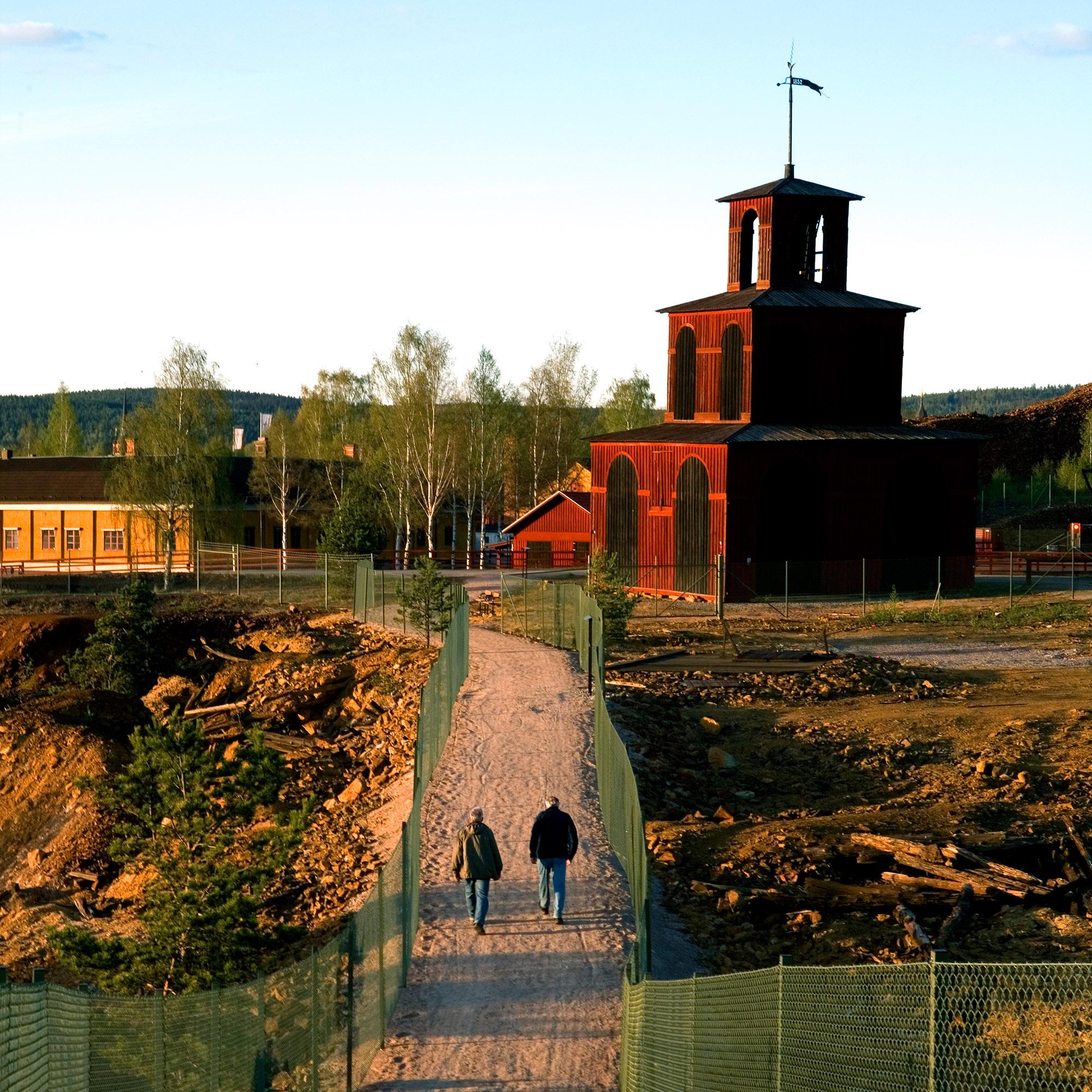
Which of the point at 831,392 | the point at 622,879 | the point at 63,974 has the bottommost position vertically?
the point at 63,974

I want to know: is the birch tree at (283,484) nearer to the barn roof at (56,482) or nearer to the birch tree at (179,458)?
the barn roof at (56,482)

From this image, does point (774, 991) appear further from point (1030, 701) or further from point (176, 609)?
point (176, 609)

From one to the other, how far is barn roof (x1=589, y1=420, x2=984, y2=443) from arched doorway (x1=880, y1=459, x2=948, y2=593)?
1.17m

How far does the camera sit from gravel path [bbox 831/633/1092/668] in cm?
3703

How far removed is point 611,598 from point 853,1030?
2972 centimetres

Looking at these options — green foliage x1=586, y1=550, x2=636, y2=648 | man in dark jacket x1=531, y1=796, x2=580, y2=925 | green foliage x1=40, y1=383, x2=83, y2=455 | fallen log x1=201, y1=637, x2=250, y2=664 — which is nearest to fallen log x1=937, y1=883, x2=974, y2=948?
man in dark jacket x1=531, y1=796, x2=580, y2=925

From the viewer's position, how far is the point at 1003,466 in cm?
10469

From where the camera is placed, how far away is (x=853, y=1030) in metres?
9.04

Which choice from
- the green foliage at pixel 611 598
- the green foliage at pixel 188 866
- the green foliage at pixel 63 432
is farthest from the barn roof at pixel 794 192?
the green foliage at pixel 63 432

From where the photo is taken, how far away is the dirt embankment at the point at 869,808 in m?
18.0

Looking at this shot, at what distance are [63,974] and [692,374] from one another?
35.7 meters

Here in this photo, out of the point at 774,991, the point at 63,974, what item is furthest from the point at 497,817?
the point at 774,991

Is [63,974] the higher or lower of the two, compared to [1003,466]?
lower

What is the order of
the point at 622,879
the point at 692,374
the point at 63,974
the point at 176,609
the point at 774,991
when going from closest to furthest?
the point at 774,991 → the point at 622,879 → the point at 63,974 → the point at 176,609 → the point at 692,374
